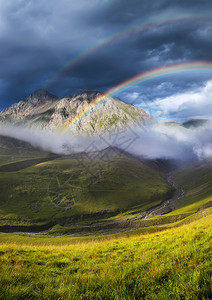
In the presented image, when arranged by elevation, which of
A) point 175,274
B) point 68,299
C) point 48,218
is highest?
point 68,299

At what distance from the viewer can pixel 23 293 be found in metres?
4.33

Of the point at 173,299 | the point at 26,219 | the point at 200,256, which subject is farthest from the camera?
the point at 26,219

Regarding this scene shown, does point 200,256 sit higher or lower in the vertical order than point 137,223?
higher

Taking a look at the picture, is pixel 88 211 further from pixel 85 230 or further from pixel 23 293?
pixel 23 293

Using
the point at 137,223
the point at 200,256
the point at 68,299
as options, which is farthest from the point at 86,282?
the point at 137,223

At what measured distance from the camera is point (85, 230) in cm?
15700

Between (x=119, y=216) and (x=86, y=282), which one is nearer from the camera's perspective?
(x=86, y=282)

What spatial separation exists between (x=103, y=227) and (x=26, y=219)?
250 ft

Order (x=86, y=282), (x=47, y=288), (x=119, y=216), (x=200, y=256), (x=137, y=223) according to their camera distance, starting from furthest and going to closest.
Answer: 1. (x=119, y=216)
2. (x=137, y=223)
3. (x=200, y=256)
4. (x=86, y=282)
5. (x=47, y=288)

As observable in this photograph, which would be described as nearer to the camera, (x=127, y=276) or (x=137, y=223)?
(x=127, y=276)

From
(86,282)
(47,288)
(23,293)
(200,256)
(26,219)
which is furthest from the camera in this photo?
(26,219)

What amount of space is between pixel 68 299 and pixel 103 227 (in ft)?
561

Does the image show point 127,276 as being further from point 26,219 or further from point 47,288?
point 26,219

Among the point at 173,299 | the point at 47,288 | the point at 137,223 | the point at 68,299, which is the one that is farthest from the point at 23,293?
the point at 137,223
